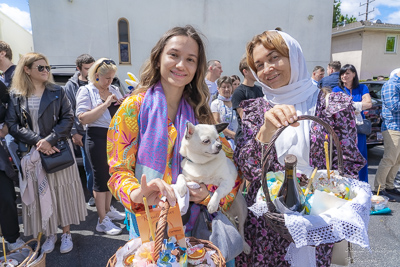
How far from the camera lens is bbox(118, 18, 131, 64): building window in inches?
476

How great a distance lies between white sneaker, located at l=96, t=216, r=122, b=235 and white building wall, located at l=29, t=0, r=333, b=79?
8.13 metres

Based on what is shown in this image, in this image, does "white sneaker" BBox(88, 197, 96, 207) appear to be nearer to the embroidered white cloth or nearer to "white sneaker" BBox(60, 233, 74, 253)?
"white sneaker" BBox(60, 233, 74, 253)

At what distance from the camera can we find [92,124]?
3.66 metres

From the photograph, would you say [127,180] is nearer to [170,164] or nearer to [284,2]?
[170,164]

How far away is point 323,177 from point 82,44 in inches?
488

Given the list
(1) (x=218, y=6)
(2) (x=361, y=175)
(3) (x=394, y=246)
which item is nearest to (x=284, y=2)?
(1) (x=218, y=6)

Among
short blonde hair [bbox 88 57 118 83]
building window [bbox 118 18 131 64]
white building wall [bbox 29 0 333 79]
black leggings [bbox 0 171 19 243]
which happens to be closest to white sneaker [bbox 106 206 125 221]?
black leggings [bbox 0 171 19 243]

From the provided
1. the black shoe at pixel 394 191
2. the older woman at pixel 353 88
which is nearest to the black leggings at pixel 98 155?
the older woman at pixel 353 88

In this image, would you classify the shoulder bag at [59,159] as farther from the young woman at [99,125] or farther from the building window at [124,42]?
the building window at [124,42]

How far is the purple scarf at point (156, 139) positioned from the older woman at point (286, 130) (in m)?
0.40

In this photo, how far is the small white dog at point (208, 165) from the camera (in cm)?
151

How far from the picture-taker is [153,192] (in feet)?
4.26

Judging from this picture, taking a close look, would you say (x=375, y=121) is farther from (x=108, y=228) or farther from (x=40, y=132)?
(x=40, y=132)

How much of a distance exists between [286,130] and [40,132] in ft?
9.16
